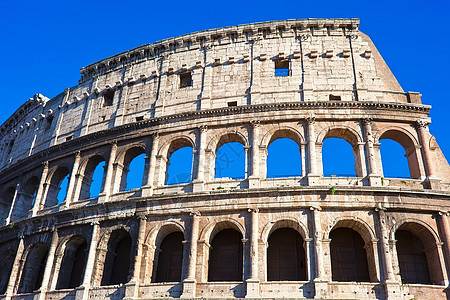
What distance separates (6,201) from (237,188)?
52.8 feet

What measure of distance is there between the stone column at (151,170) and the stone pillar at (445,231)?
39.0ft

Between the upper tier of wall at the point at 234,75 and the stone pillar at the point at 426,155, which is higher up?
the upper tier of wall at the point at 234,75

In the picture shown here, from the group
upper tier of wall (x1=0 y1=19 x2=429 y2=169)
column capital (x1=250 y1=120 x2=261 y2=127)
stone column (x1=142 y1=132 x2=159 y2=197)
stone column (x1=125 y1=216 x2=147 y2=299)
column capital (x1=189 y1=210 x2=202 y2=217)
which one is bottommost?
stone column (x1=125 y1=216 x2=147 y2=299)

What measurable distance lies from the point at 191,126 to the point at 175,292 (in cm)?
754

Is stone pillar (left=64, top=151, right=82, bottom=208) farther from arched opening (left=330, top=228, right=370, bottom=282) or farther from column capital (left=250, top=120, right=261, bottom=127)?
arched opening (left=330, top=228, right=370, bottom=282)

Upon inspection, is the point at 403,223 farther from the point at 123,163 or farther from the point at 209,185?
the point at 123,163

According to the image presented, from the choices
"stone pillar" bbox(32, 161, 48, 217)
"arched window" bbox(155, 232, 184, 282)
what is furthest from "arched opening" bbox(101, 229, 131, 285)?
"stone pillar" bbox(32, 161, 48, 217)

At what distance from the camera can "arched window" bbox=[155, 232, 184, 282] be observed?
17375 millimetres

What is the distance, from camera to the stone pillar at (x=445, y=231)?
51.0ft

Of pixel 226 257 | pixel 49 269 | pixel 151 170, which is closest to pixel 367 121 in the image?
pixel 226 257

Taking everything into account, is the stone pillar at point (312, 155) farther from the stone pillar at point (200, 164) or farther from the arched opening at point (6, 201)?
the arched opening at point (6, 201)

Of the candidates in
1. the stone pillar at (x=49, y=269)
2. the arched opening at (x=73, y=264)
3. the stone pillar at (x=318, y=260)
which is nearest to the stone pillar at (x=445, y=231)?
the stone pillar at (x=318, y=260)

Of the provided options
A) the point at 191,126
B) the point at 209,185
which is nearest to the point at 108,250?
the point at 209,185

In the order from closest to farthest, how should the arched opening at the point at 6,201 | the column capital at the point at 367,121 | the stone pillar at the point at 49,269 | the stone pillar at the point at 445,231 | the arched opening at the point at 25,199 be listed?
the stone pillar at the point at 445,231
the stone pillar at the point at 49,269
the column capital at the point at 367,121
the arched opening at the point at 25,199
the arched opening at the point at 6,201
